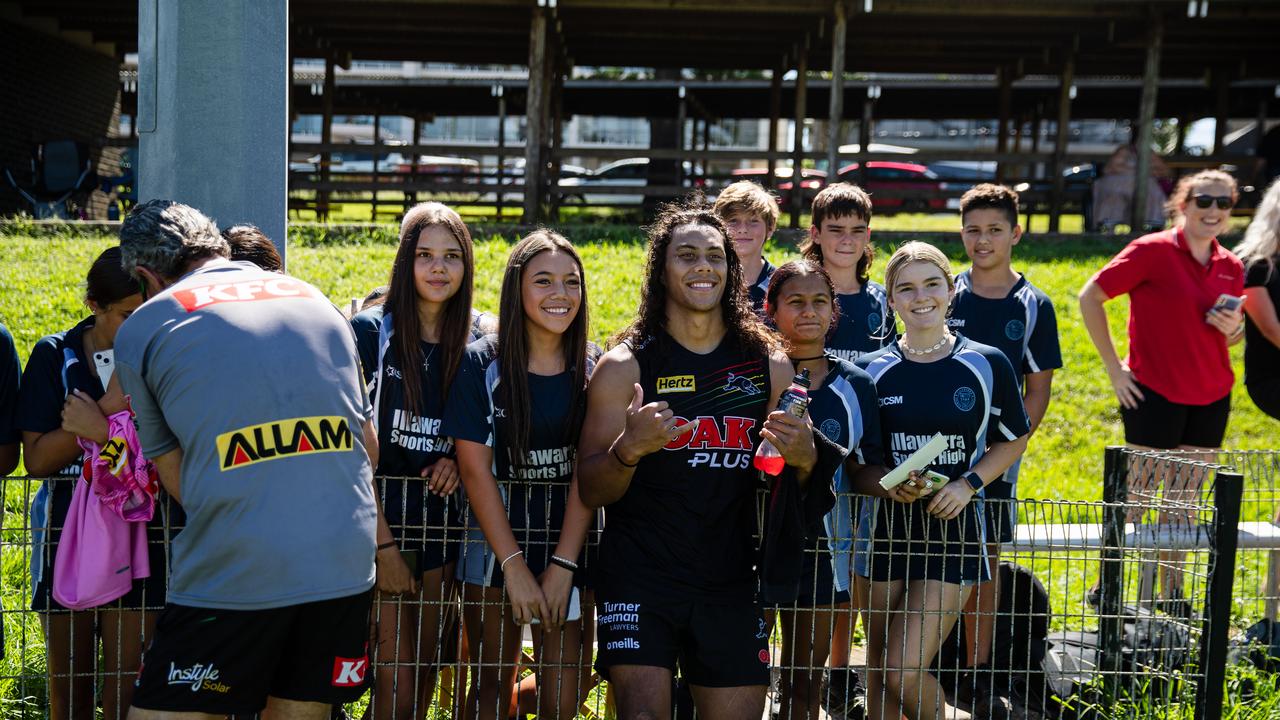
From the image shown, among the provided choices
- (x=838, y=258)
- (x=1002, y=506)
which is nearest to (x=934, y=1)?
(x=838, y=258)

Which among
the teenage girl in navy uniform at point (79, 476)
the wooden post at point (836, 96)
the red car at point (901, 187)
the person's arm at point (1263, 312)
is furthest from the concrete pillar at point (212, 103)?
A: the red car at point (901, 187)

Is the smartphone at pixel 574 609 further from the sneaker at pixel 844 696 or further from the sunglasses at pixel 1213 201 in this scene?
the sunglasses at pixel 1213 201

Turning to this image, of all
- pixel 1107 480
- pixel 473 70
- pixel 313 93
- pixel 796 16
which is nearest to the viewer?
pixel 1107 480

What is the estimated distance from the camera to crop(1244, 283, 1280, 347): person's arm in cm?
568

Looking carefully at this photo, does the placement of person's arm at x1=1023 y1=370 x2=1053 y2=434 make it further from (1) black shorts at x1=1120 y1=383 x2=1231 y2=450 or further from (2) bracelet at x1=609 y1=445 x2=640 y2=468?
(2) bracelet at x1=609 y1=445 x2=640 y2=468

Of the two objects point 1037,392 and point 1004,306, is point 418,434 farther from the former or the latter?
point 1037,392

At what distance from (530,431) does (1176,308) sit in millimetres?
3786

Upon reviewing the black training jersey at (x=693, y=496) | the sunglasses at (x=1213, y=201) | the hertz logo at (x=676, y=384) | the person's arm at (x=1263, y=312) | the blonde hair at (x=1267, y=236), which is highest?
the sunglasses at (x=1213, y=201)

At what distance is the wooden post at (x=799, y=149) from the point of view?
1404 cm

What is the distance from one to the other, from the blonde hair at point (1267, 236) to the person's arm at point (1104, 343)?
3.01 feet

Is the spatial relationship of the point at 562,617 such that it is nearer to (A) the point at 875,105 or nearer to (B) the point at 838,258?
(B) the point at 838,258

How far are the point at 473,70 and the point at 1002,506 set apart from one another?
53.2 meters

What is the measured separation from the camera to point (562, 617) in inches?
138

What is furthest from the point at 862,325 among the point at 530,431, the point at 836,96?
the point at 836,96
